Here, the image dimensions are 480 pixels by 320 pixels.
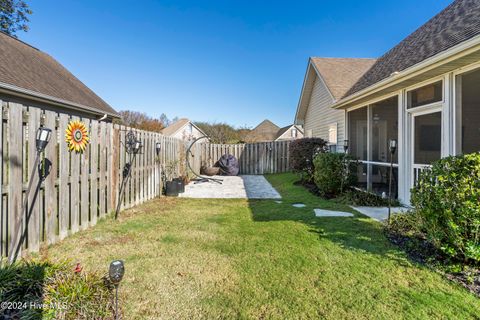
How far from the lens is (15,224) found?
9.23 ft

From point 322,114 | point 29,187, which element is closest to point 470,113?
point 322,114

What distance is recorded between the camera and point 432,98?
5.02 meters

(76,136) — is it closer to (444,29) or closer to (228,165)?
(444,29)

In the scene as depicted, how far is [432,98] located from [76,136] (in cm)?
651

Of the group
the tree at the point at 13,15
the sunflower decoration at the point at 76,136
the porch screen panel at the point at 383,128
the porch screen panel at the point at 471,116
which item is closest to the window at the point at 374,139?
the porch screen panel at the point at 383,128

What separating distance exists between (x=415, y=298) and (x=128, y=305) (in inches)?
99.1

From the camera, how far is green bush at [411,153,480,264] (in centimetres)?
269

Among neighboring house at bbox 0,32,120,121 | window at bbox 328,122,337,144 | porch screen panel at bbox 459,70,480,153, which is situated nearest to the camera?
porch screen panel at bbox 459,70,480,153

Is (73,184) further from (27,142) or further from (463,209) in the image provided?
(463,209)

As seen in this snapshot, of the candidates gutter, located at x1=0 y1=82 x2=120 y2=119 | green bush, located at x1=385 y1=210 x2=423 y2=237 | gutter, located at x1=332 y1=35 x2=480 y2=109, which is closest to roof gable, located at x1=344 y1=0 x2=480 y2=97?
gutter, located at x1=332 y1=35 x2=480 y2=109

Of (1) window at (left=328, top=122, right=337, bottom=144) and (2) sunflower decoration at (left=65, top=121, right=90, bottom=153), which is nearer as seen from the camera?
(2) sunflower decoration at (left=65, top=121, right=90, bottom=153)

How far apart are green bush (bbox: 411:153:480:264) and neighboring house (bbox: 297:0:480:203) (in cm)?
182

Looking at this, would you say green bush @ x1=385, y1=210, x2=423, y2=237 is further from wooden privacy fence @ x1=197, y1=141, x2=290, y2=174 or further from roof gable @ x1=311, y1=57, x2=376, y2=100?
wooden privacy fence @ x1=197, y1=141, x2=290, y2=174

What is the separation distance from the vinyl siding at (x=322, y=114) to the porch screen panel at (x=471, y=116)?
3728 millimetres
